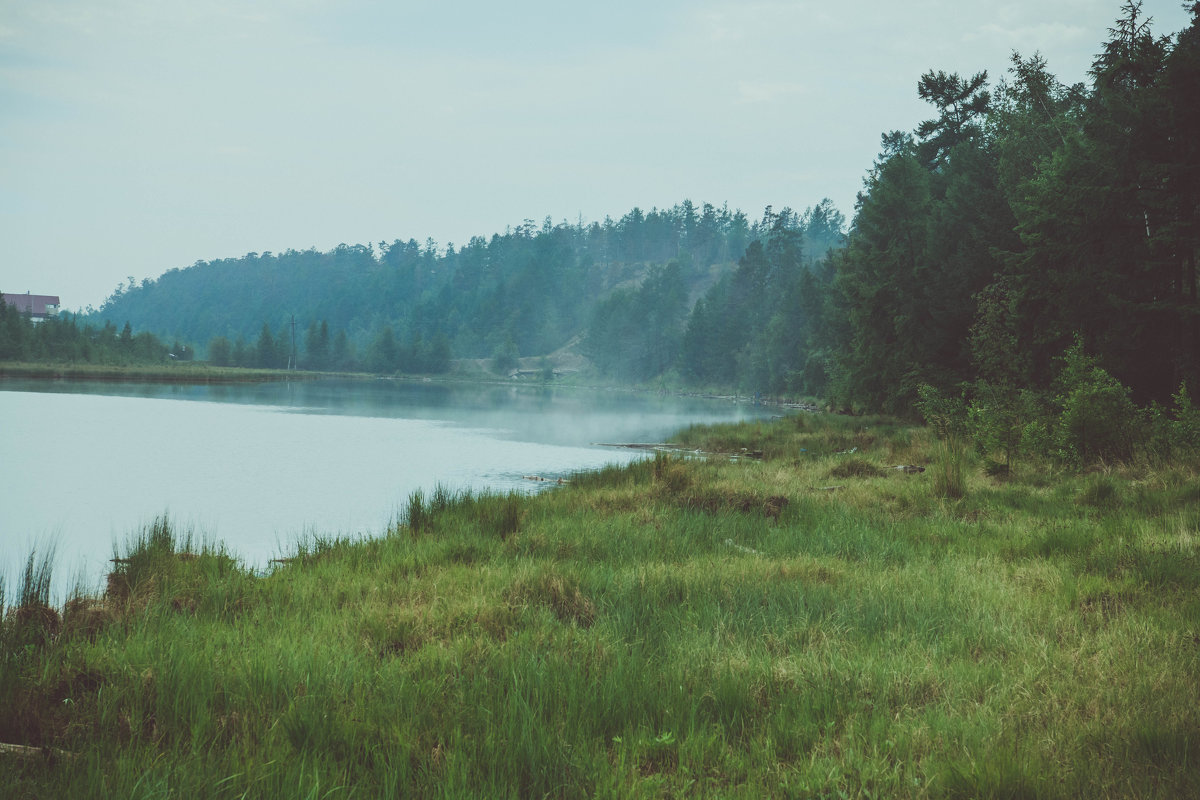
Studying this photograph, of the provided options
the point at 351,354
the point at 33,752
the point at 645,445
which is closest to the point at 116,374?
the point at 351,354

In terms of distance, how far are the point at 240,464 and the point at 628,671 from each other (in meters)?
21.1

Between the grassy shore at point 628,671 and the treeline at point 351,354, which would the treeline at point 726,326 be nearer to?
the treeline at point 351,354

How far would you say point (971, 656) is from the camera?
5109 mm

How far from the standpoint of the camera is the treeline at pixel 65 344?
85.9 m

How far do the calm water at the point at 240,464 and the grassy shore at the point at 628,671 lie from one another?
3.20 meters

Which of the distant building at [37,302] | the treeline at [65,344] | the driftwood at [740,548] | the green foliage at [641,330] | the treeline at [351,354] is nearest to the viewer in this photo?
the driftwood at [740,548]

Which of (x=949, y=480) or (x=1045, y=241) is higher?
(x=1045, y=241)

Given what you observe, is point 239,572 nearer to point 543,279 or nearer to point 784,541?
point 784,541

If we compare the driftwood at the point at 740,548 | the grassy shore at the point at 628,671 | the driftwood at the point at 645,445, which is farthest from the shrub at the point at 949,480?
the driftwood at the point at 645,445

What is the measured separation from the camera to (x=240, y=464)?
22.9m

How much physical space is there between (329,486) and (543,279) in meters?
159

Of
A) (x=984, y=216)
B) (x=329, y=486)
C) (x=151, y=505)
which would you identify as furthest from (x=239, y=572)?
(x=984, y=216)

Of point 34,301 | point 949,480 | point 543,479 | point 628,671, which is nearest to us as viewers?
point 628,671

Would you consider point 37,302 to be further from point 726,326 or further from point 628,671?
point 628,671
